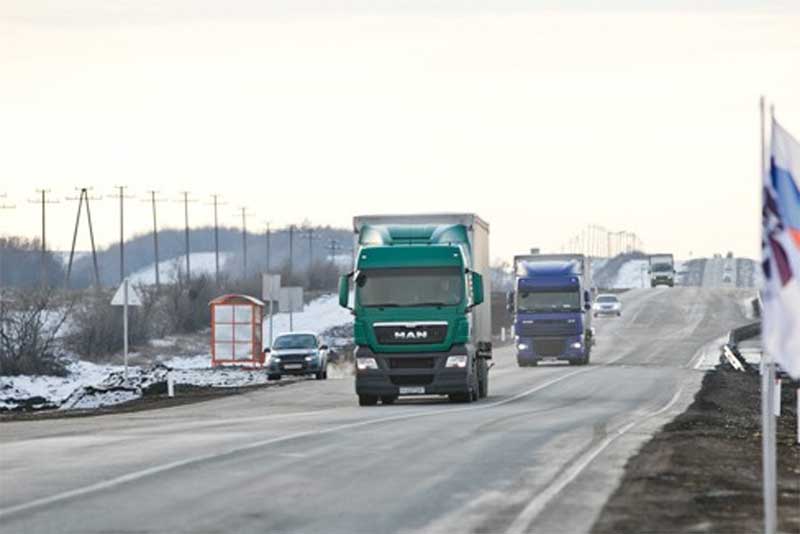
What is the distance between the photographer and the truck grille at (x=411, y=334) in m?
37.3

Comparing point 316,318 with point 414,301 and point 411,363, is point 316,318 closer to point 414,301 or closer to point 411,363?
point 411,363

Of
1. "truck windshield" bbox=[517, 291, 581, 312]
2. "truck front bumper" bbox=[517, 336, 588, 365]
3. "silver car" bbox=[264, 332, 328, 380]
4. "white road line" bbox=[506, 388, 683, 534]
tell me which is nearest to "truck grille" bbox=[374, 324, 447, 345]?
"white road line" bbox=[506, 388, 683, 534]

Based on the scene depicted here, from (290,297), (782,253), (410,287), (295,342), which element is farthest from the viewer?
(290,297)

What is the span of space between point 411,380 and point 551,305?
2461 cm

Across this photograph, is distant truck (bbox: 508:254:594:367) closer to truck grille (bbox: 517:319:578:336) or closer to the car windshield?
truck grille (bbox: 517:319:578:336)

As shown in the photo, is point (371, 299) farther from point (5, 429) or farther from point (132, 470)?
point (132, 470)

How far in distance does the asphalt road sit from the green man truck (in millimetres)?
972

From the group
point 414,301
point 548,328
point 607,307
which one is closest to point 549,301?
point 548,328

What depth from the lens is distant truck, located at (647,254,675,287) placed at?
160 metres

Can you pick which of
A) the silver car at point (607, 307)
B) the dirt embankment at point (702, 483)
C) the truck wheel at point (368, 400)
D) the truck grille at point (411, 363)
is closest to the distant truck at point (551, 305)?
the truck wheel at point (368, 400)

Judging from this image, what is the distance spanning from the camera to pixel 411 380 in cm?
3794

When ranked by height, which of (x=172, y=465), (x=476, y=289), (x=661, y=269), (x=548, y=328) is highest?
(x=661, y=269)

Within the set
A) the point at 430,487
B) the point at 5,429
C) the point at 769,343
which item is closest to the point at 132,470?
the point at 430,487

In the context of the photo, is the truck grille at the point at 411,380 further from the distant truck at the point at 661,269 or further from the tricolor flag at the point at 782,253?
the distant truck at the point at 661,269
